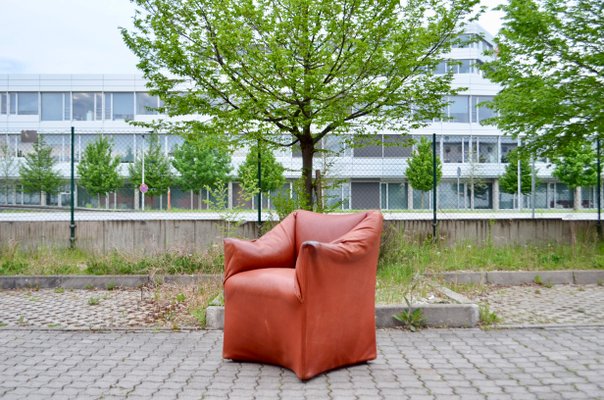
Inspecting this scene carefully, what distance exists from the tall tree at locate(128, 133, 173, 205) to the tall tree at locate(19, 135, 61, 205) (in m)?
3.71

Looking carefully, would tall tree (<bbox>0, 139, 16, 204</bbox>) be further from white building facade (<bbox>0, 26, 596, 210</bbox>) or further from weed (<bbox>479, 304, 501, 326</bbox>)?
weed (<bbox>479, 304, 501, 326</bbox>)

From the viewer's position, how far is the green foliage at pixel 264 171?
8.81m

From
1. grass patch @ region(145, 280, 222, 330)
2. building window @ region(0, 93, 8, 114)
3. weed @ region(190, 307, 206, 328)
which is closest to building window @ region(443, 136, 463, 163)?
grass patch @ region(145, 280, 222, 330)

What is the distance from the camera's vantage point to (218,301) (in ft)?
18.8

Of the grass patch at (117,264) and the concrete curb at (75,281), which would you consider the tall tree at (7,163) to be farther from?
the concrete curb at (75,281)

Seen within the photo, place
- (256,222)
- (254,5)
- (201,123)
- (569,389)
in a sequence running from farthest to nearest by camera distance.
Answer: (256,222)
(201,123)
(254,5)
(569,389)

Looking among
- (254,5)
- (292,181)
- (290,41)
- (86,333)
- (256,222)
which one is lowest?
(86,333)

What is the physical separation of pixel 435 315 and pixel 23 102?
4419 cm

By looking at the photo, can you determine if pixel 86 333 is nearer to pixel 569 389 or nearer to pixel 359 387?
pixel 359 387

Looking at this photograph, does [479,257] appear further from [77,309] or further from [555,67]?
[77,309]

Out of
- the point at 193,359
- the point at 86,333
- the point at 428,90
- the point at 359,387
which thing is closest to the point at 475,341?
the point at 359,387

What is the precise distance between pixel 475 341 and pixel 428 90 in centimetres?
490

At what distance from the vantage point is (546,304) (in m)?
6.60

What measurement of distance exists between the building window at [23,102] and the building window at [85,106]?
335cm
